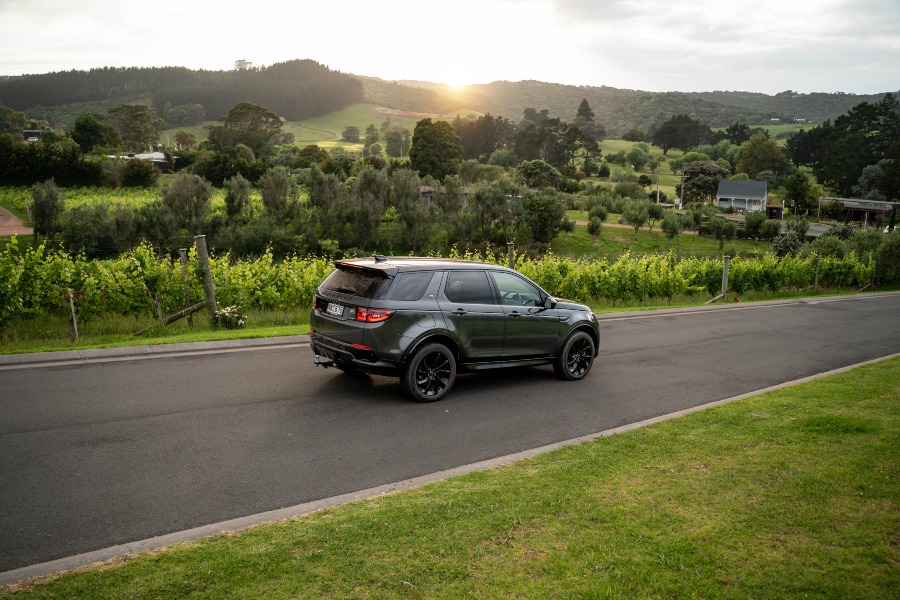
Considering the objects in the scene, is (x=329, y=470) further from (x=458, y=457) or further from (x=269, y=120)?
(x=269, y=120)

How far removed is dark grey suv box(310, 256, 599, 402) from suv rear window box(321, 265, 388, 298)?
0.6 inches

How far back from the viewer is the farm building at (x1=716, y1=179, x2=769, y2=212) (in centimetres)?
10388

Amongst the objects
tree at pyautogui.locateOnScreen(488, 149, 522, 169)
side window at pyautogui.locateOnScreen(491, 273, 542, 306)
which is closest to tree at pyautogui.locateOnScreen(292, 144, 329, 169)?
tree at pyautogui.locateOnScreen(488, 149, 522, 169)

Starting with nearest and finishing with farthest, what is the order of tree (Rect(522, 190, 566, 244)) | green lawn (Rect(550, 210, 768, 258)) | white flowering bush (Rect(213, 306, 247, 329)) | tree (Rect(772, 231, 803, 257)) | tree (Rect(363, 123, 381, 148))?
white flowering bush (Rect(213, 306, 247, 329)), tree (Rect(772, 231, 803, 257)), green lawn (Rect(550, 210, 768, 258)), tree (Rect(522, 190, 566, 244)), tree (Rect(363, 123, 381, 148))

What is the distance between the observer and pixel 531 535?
5055 millimetres

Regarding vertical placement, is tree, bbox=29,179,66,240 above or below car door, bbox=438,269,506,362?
below

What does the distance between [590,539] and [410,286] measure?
4.71 m

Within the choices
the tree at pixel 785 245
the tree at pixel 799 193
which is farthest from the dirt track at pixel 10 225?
Answer: the tree at pixel 799 193

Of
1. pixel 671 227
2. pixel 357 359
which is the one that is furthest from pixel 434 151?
pixel 357 359

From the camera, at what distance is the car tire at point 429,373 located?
893 centimetres

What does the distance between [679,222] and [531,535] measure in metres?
73.7

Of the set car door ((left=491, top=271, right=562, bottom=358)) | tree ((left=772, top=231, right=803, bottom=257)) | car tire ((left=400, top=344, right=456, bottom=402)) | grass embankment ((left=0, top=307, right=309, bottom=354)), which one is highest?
car door ((left=491, top=271, right=562, bottom=358))

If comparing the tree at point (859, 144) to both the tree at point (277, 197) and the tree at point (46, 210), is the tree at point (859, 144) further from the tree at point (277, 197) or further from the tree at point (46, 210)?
the tree at point (46, 210)

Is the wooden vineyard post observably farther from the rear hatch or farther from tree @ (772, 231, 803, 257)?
tree @ (772, 231, 803, 257)
